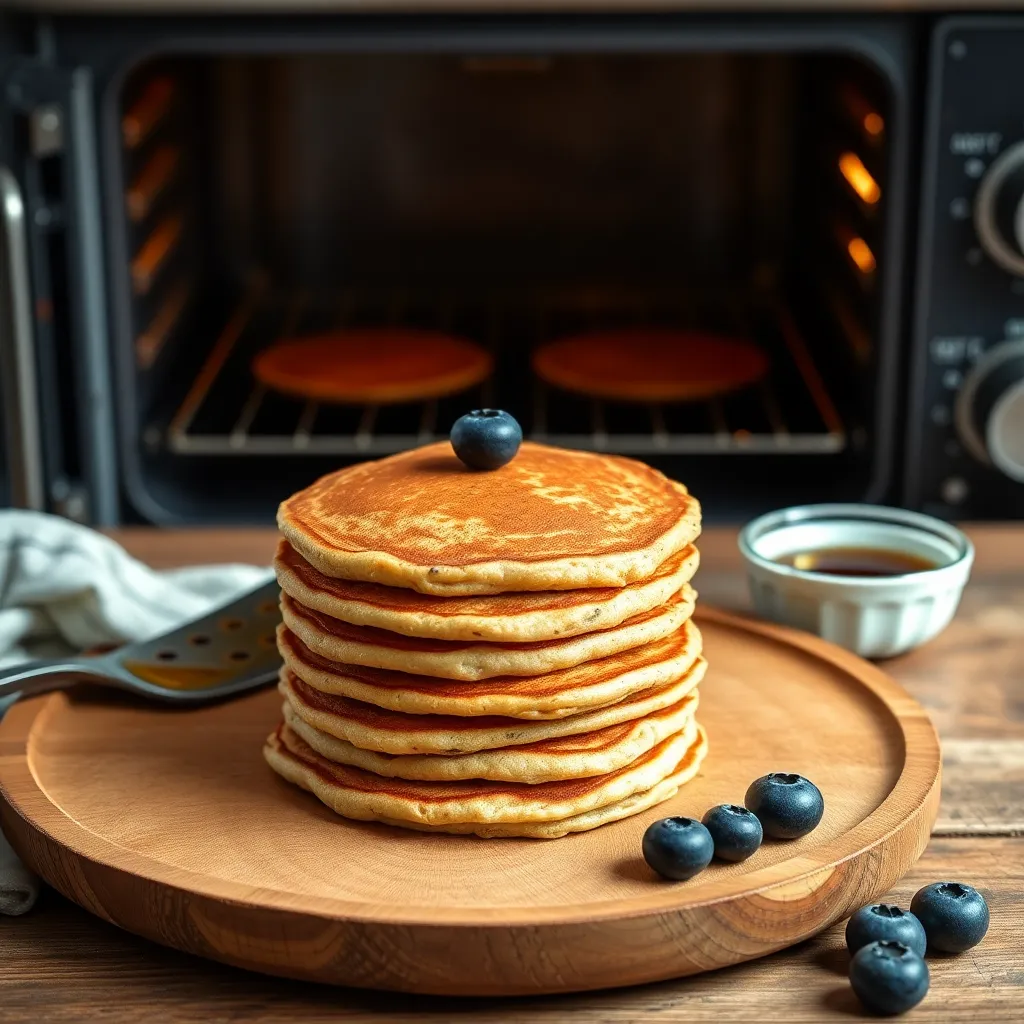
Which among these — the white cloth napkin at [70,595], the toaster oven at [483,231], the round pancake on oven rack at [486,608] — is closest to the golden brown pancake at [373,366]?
the toaster oven at [483,231]

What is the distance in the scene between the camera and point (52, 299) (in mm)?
1720

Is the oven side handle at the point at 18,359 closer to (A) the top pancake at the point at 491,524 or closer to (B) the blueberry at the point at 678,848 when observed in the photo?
(A) the top pancake at the point at 491,524

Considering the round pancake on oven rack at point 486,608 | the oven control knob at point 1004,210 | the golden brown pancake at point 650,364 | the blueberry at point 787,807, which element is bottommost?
the blueberry at point 787,807

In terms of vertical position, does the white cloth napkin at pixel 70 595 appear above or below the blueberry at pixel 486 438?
below

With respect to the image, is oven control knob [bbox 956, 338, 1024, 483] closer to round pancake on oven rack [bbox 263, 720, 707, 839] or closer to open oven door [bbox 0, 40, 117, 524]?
round pancake on oven rack [bbox 263, 720, 707, 839]

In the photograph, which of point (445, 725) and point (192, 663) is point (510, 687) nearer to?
point (445, 725)

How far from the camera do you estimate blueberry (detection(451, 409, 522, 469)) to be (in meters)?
1.22

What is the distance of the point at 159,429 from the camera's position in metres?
1.86

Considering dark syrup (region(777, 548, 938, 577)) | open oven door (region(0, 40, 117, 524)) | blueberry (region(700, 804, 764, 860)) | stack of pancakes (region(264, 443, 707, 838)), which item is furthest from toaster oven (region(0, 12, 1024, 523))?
blueberry (region(700, 804, 764, 860))

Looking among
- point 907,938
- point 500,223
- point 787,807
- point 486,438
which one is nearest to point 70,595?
point 486,438

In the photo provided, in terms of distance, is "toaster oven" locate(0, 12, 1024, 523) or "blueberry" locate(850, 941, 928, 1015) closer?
"blueberry" locate(850, 941, 928, 1015)

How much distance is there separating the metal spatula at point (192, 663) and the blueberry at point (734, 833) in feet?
1.46

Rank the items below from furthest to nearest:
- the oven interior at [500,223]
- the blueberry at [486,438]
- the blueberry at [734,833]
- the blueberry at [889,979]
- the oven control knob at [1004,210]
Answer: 1. the oven interior at [500,223]
2. the oven control knob at [1004,210]
3. the blueberry at [486,438]
4. the blueberry at [734,833]
5. the blueberry at [889,979]

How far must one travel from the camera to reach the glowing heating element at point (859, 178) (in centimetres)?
177
